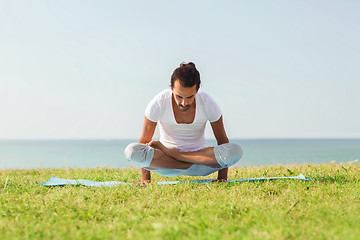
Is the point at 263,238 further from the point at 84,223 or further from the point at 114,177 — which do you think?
the point at 114,177

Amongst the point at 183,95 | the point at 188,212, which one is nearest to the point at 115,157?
the point at 183,95

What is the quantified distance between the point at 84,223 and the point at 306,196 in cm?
242

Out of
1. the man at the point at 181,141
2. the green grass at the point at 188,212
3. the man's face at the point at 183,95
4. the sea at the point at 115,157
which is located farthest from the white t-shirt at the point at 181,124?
the sea at the point at 115,157

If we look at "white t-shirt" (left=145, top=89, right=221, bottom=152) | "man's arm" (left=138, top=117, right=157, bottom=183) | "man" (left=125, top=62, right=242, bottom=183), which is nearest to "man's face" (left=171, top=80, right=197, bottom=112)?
"man" (left=125, top=62, right=242, bottom=183)

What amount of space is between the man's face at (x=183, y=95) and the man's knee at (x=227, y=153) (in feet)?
2.44

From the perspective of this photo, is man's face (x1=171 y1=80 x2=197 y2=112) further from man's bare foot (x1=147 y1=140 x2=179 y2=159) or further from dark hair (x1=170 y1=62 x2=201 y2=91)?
man's bare foot (x1=147 y1=140 x2=179 y2=159)

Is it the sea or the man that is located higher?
the man

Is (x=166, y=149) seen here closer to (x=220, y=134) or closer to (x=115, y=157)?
(x=220, y=134)

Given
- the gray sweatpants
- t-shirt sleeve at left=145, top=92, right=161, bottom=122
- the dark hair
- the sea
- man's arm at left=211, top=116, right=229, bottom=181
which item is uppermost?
the dark hair

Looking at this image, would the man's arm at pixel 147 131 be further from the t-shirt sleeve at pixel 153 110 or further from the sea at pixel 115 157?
the sea at pixel 115 157

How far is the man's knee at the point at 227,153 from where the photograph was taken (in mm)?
4875

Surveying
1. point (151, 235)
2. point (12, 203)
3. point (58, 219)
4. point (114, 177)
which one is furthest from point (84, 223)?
point (114, 177)

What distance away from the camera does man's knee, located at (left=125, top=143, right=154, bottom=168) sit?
4.86 meters

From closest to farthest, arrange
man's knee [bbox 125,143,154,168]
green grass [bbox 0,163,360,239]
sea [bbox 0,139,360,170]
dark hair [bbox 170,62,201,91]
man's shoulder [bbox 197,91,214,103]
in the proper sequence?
1. green grass [bbox 0,163,360,239]
2. dark hair [bbox 170,62,201,91]
3. man's knee [bbox 125,143,154,168]
4. man's shoulder [bbox 197,91,214,103]
5. sea [bbox 0,139,360,170]
